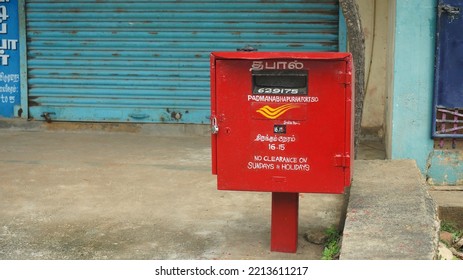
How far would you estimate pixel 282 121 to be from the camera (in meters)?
4.29

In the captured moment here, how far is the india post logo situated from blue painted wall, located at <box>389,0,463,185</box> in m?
2.69

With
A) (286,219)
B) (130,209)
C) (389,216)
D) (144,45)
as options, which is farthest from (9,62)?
(389,216)

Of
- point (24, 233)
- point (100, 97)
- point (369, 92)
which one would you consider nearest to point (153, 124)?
point (100, 97)

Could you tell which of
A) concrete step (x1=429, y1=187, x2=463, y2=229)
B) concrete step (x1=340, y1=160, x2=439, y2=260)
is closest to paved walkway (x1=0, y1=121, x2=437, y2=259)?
concrete step (x1=340, y1=160, x2=439, y2=260)

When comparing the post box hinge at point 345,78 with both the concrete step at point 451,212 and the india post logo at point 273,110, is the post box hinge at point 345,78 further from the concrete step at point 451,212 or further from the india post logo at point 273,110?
the concrete step at point 451,212

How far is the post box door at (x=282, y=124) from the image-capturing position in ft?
13.9

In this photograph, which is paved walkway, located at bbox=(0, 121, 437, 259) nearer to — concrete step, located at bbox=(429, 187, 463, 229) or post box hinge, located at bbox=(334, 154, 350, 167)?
post box hinge, located at bbox=(334, 154, 350, 167)

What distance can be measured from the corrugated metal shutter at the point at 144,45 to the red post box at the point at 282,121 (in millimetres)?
5033

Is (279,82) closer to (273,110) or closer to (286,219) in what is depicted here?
(273,110)

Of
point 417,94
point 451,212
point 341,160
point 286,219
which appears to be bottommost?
point 451,212

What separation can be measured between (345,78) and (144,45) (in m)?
5.86

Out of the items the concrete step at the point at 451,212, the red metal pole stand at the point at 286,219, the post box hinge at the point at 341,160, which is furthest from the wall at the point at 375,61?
the post box hinge at the point at 341,160

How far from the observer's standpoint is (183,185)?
6582mm

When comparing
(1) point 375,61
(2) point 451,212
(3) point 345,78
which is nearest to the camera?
(3) point 345,78
